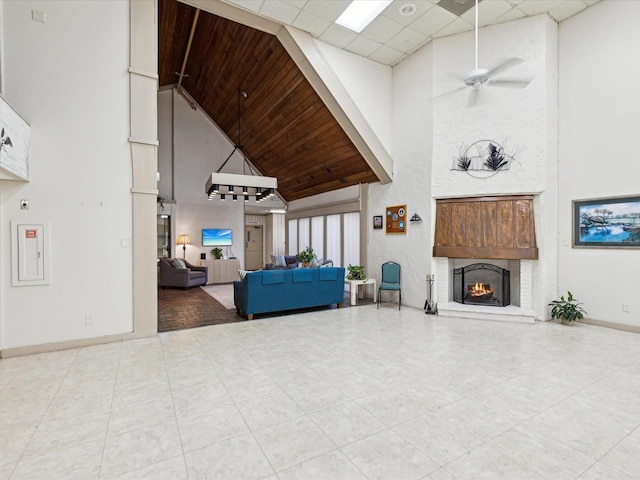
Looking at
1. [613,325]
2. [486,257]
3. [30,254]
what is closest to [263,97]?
[30,254]

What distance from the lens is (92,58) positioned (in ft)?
14.0

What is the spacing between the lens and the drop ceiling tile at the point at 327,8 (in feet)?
16.4

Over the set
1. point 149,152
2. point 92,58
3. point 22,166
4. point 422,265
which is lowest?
point 422,265

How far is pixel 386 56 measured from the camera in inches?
261

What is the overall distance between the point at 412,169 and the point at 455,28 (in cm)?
250

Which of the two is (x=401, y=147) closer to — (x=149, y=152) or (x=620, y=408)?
(x=149, y=152)

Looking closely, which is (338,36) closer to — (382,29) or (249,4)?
(382,29)

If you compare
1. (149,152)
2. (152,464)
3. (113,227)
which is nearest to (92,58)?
(149,152)

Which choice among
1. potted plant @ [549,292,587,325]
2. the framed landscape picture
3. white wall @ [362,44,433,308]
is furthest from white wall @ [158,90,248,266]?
the framed landscape picture

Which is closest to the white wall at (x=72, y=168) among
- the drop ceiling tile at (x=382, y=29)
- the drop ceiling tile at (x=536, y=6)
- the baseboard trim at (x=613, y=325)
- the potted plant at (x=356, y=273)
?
the drop ceiling tile at (x=382, y=29)

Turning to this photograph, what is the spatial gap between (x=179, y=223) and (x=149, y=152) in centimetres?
610

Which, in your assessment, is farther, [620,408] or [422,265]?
[422,265]

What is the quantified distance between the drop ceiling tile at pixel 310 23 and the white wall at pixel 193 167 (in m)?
6.15

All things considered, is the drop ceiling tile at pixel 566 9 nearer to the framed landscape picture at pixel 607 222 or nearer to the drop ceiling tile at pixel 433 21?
the drop ceiling tile at pixel 433 21
